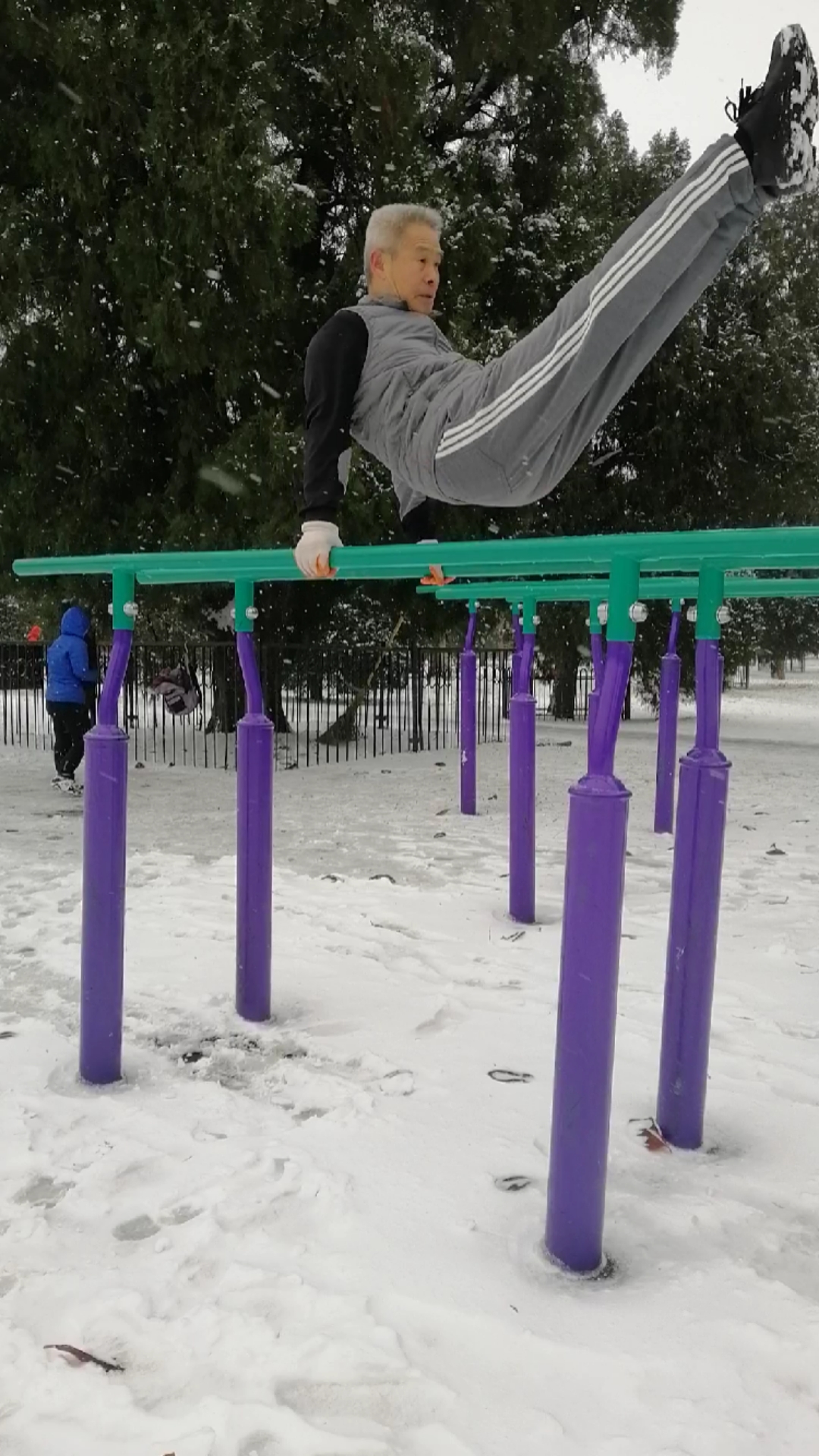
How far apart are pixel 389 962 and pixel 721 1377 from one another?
2114 mm

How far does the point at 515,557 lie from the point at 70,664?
632 cm

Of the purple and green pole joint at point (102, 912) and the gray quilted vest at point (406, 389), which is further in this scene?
the purple and green pole joint at point (102, 912)

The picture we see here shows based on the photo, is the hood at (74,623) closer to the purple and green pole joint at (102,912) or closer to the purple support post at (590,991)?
the purple and green pole joint at (102,912)

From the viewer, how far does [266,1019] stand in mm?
2955

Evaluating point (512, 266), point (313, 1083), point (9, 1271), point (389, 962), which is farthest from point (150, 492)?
point (9, 1271)

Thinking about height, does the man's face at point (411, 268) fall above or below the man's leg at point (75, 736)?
above

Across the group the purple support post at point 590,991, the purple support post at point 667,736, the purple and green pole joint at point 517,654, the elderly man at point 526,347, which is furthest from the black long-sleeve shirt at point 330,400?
the purple support post at point 667,736

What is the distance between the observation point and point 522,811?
411 cm

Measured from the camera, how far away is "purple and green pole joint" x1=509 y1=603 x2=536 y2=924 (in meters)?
4.08

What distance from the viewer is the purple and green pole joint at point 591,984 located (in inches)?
68.3

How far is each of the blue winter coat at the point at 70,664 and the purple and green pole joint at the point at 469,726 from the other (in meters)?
2.87

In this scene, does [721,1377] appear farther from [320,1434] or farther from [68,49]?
[68,49]

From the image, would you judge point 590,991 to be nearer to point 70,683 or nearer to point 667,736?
point 667,736

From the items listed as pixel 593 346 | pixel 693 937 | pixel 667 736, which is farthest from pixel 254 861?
pixel 667 736
